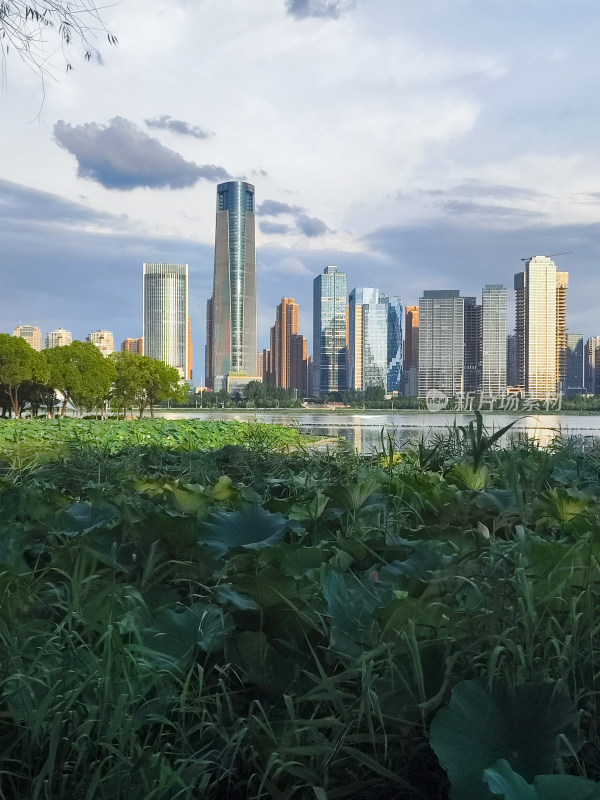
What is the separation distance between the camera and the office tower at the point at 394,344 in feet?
333

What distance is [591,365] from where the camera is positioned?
7275 cm

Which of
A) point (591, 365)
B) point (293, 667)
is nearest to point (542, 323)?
point (591, 365)

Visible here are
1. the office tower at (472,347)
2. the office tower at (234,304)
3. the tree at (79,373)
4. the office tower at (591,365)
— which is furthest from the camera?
the office tower at (234,304)

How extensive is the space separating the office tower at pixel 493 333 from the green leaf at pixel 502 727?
3049 inches

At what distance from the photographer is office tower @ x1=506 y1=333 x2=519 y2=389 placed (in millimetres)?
74975

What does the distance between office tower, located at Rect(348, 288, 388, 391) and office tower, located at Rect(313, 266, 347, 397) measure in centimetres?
152

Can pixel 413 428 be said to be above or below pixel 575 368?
below

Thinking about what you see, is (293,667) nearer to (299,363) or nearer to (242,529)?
(242,529)

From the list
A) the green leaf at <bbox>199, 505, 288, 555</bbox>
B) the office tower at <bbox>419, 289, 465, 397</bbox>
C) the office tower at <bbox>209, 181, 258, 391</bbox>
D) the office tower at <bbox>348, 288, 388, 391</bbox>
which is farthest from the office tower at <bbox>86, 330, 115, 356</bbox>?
the green leaf at <bbox>199, 505, 288, 555</bbox>

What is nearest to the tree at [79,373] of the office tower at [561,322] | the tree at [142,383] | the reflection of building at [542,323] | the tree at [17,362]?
the tree at [17,362]

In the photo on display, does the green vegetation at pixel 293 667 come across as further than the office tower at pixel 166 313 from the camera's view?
No

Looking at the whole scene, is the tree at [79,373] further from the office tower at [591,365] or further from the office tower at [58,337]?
the office tower at [58,337]

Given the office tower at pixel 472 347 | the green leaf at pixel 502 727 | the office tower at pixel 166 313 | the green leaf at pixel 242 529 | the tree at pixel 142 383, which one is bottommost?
the green leaf at pixel 502 727

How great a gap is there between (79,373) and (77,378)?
434 mm
